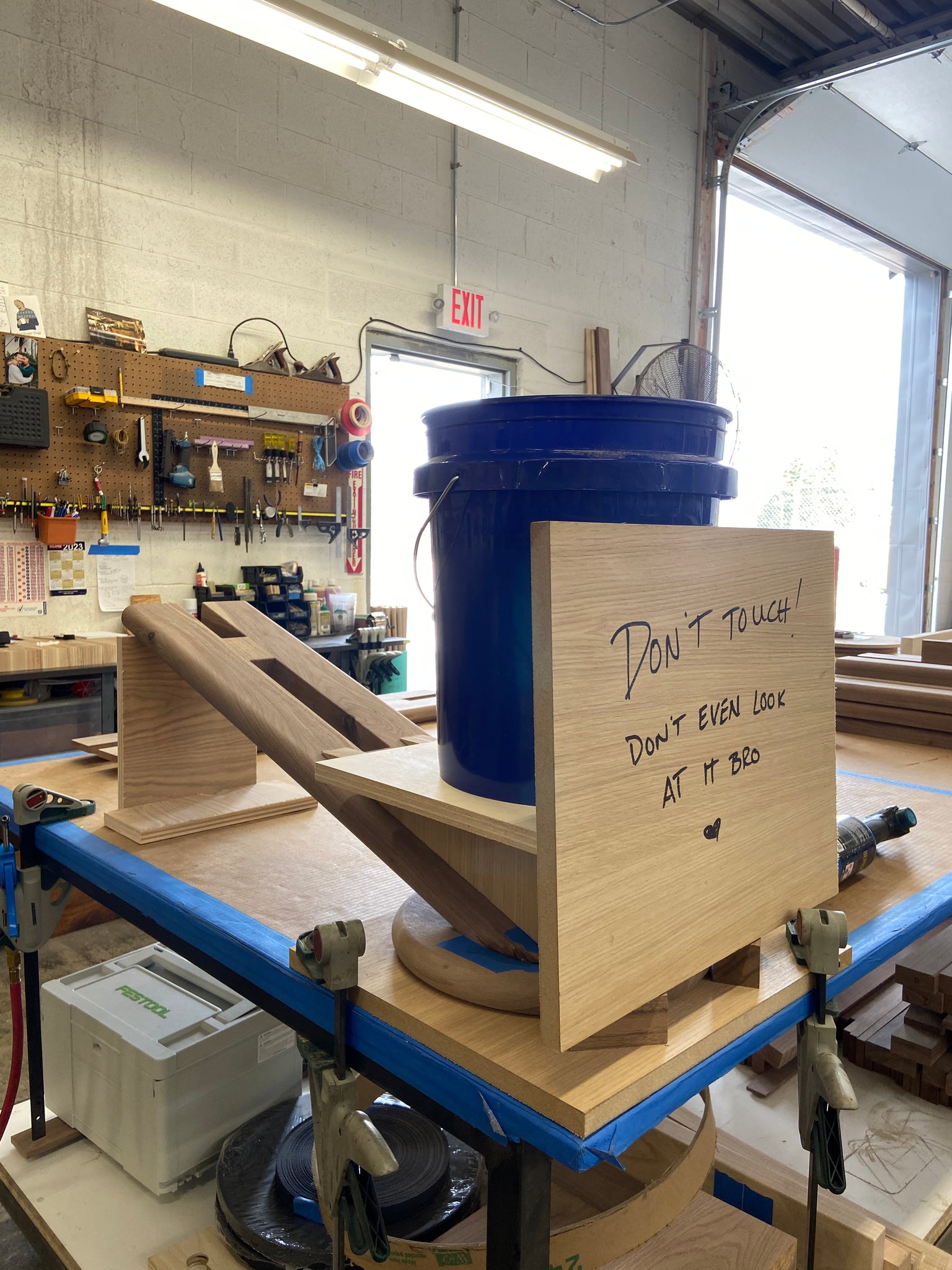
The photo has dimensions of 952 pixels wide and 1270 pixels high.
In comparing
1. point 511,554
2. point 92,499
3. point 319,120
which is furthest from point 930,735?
point 319,120

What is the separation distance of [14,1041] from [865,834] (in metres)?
1.24

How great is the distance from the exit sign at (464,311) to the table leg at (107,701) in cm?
231

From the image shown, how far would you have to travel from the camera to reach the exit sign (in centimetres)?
425

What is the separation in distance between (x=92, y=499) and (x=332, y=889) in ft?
8.76

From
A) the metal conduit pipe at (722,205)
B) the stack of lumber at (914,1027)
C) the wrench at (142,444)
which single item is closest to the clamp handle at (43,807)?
the stack of lumber at (914,1027)

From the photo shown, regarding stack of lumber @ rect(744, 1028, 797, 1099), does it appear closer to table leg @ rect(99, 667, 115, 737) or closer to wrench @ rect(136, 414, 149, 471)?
table leg @ rect(99, 667, 115, 737)

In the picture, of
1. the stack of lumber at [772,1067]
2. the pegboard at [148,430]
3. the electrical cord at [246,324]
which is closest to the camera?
the stack of lumber at [772,1067]

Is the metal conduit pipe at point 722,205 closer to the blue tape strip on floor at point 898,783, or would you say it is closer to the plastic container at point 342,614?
the plastic container at point 342,614

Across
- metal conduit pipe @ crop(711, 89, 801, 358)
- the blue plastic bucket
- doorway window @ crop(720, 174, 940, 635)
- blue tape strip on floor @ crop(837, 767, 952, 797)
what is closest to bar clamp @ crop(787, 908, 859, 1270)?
the blue plastic bucket

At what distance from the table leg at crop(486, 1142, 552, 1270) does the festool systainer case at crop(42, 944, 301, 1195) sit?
76 centimetres

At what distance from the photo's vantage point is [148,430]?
3.32m

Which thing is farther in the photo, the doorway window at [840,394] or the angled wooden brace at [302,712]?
the doorway window at [840,394]

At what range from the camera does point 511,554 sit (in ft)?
2.33

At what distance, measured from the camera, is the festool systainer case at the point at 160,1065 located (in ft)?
4.09
